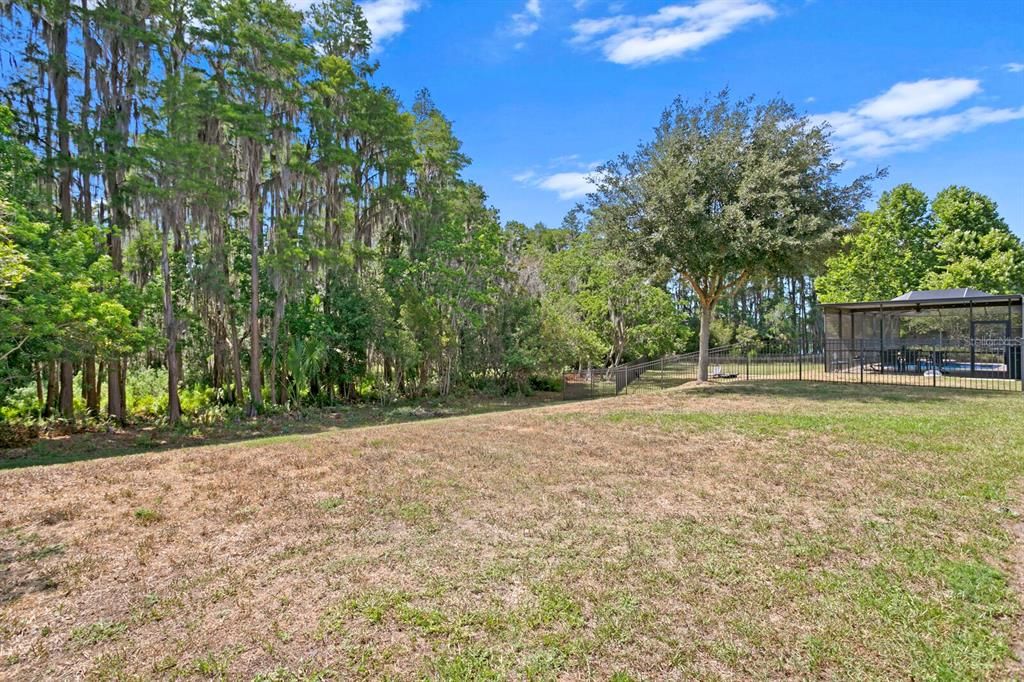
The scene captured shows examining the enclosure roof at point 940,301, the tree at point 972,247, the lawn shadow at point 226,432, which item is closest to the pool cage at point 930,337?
the enclosure roof at point 940,301

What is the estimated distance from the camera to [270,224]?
13875mm

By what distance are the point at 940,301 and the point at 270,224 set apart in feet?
70.4

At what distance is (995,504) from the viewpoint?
4.57 meters

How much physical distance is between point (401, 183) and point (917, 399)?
48.3 ft

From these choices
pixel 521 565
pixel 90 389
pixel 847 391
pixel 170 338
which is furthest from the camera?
pixel 847 391

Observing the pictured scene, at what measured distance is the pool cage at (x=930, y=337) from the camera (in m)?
16.5

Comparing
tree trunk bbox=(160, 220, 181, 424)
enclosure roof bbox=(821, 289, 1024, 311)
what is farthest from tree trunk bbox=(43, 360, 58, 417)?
enclosure roof bbox=(821, 289, 1024, 311)

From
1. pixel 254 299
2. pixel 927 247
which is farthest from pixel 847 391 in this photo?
pixel 927 247

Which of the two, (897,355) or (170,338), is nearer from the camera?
(170,338)

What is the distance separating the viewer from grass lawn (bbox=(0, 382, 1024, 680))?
2607 mm

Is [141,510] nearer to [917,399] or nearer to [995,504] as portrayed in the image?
[995,504]

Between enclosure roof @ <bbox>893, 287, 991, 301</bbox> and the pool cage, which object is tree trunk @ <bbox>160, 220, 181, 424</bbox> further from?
enclosure roof @ <bbox>893, 287, 991, 301</bbox>

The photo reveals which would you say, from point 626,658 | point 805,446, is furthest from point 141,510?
point 805,446

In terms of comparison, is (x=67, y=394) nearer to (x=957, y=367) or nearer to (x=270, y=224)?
(x=270, y=224)
